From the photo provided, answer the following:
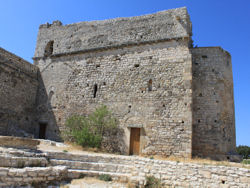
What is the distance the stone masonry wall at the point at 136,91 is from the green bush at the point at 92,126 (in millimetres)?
497

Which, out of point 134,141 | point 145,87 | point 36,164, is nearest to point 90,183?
point 36,164

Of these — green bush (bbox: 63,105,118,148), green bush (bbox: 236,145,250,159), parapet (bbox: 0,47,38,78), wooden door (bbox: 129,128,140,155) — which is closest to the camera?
wooden door (bbox: 129,128,140,155)

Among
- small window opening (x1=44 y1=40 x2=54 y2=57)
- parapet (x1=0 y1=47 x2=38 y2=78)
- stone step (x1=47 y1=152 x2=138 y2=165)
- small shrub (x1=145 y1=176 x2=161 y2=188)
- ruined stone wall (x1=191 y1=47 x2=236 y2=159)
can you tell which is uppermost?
small window opening (x1=44 y1=40 x2=54 y2=57)

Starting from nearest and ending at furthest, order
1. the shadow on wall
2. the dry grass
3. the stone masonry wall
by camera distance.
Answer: the dry grass, the stone masonry wall, the shadow on wall

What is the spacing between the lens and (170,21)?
1220 centimetres

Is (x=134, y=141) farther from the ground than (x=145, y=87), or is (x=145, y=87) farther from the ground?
(x=145, y=87)

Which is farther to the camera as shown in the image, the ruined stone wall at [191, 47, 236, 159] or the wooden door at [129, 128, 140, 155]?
the wooden door at [129, 128, 140, 155]

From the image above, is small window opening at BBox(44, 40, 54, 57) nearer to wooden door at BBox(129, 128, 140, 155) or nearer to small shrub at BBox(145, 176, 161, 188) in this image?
wooden door at BBox(129, 128, 140, 155)

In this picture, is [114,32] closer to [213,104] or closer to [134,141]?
[134,141]

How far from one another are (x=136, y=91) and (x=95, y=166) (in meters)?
5.22

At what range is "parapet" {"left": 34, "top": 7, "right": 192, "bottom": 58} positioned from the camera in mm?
12039

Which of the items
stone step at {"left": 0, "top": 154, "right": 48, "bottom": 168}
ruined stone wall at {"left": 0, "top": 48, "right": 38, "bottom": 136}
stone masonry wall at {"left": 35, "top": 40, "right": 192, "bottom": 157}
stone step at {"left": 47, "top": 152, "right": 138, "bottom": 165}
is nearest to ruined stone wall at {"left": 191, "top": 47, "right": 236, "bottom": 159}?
stone masonry wall at {"left": 35, "top": 40, "right": 192, "bottom": 157}

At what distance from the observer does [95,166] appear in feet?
26.3

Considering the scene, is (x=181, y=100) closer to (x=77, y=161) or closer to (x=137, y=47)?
(x=137, y=47)
